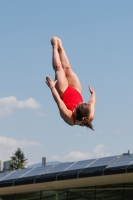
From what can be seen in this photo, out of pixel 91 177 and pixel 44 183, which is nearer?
pixel 91 177

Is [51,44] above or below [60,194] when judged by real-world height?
above

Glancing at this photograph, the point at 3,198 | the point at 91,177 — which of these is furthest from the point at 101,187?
the point at 3,198

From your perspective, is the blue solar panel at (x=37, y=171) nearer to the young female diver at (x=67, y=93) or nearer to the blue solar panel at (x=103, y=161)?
the blue solar panel at (x=103, y=161)

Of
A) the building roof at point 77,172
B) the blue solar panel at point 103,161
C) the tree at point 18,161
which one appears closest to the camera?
the building roof at point 77,172

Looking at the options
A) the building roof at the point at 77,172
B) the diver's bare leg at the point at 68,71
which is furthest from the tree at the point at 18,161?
the diver's bare leg at the point at 68,71

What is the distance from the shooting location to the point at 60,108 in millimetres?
10375

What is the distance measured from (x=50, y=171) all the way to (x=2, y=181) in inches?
127

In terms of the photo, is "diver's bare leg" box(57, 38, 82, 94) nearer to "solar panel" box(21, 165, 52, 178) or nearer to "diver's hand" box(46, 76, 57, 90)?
"diver's hand" box(46, 76, 57, 90)

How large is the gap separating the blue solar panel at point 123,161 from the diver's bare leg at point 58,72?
43.4 feet

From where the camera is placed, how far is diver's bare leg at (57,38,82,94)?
11.4 meters

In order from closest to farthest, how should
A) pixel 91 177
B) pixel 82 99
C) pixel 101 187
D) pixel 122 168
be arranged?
pixel 82 99
pixel 122 168
pixel 91 177
pixel 101 187

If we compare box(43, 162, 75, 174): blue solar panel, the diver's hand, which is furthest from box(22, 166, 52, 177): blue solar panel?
the diver's hand

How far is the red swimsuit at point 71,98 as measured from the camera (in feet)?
34.9

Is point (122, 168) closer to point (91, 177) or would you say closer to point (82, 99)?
Answer: point (91, 177)
